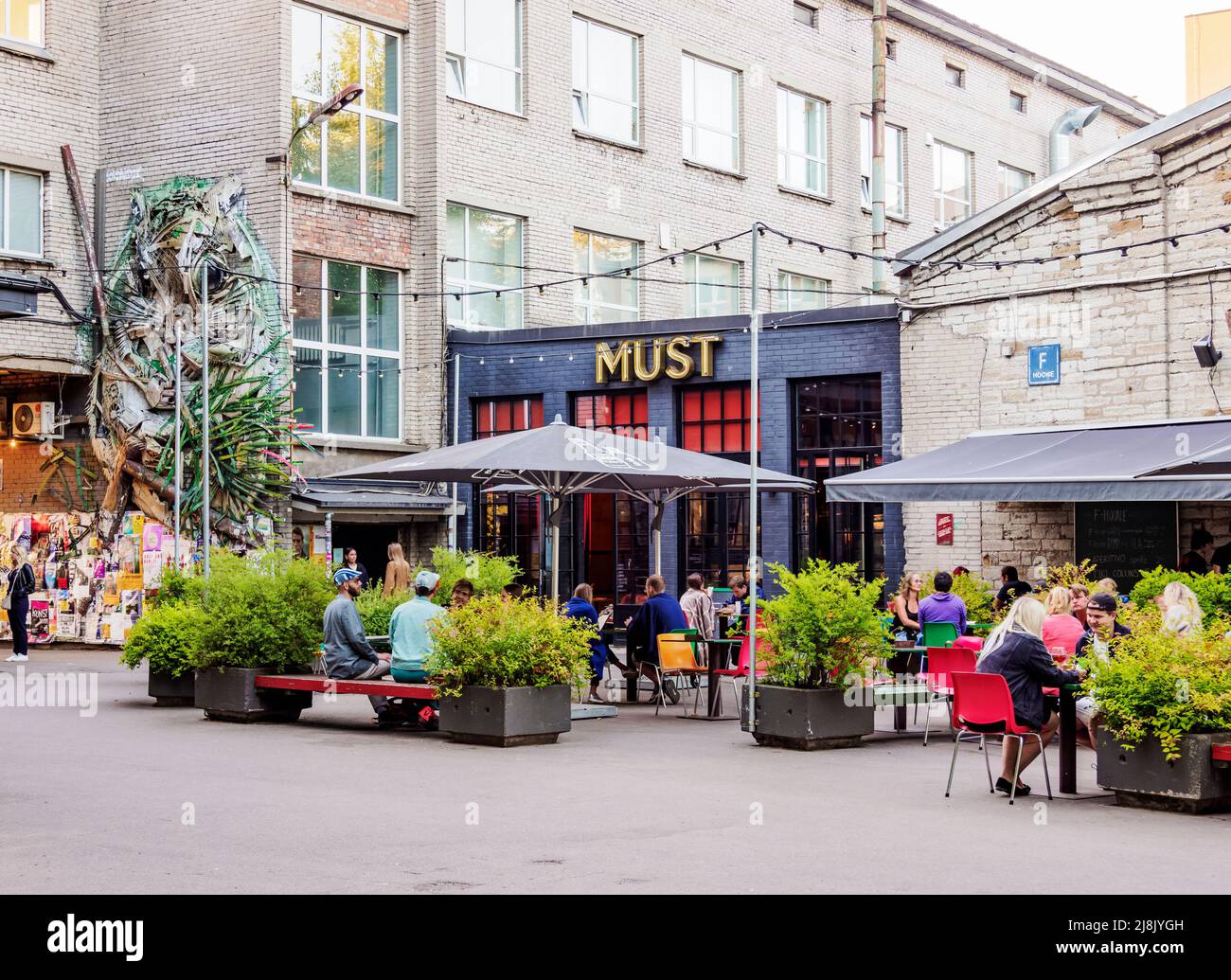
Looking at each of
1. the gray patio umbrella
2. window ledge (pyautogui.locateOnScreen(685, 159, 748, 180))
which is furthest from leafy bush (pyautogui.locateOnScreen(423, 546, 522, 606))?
window ledge (pyautogui.locateOnScreen(685, 159, 748, 180))

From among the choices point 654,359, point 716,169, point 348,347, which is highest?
point 716,169

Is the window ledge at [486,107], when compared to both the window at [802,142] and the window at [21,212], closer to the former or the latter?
the window at [21,212]

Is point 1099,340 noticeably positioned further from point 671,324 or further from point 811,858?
point 811,858

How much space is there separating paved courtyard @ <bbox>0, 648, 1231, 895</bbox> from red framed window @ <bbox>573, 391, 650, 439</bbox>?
446 inches

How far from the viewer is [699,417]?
79.6 feet

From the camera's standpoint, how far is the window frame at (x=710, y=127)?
29.6 m

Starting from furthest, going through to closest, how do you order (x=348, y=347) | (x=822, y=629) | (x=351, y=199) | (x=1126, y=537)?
(x=348, y=347), (x=351, y=199), (x=1126, y=537), (x=822, y=629)

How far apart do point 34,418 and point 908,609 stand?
582 inches

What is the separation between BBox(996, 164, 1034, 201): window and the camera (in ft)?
120

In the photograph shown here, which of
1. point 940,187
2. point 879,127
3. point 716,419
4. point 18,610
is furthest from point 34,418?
point 940,187

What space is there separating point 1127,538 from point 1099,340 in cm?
256

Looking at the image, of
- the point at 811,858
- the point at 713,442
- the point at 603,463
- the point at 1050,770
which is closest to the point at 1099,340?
the point at 713,442

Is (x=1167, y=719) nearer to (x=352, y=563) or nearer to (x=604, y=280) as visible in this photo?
(x=352, y=563)

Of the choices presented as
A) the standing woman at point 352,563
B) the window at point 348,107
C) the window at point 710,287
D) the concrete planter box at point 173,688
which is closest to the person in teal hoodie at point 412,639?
the concrete planter box at point 173,688
